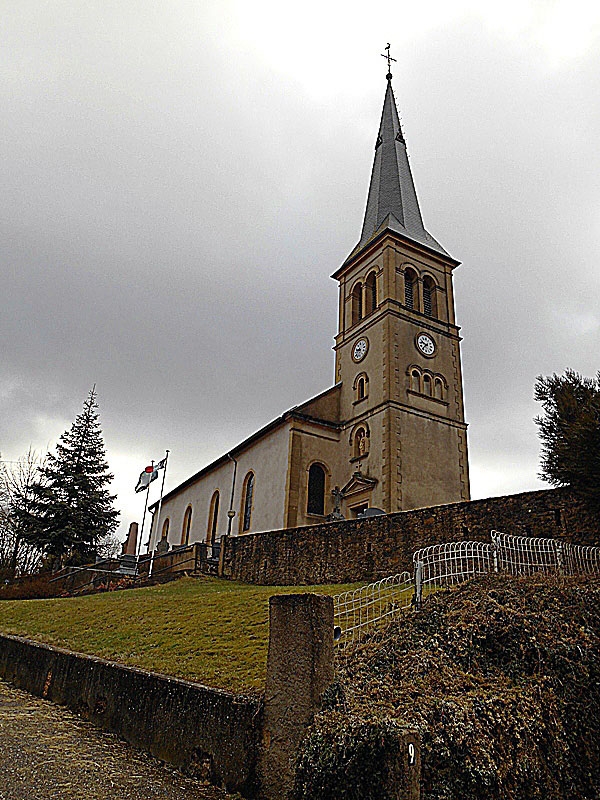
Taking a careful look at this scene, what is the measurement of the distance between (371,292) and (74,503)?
20676mm

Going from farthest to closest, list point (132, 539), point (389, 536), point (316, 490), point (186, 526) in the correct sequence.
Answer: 1. point (132, 539)
2. point (186, 526)
3. point (316, 490)
4. point (389, 536)

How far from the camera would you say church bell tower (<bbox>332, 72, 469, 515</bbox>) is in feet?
91.6

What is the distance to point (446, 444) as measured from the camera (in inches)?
1166

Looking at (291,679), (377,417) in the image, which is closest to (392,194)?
(377,417)

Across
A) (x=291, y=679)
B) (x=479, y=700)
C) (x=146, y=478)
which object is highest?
(x=146, y=478)

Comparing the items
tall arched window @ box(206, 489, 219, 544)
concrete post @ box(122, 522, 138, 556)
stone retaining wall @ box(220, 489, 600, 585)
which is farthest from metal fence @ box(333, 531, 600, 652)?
concrete post @ box(122, 522, 138, 556)

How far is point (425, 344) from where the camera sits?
31.6m

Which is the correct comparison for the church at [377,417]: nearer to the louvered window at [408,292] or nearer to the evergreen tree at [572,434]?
the louvered window at [408,292]

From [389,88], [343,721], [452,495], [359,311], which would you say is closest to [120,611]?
[343,721]

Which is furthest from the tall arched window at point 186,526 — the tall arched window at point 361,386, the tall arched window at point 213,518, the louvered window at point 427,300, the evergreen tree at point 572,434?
the evergreen tree at point 572,434

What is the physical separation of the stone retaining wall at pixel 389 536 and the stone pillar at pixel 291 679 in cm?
1018

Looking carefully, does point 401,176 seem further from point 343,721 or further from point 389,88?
point 343,721

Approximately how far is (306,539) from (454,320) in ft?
62.1

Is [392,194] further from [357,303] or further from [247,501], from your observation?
[247,501]
